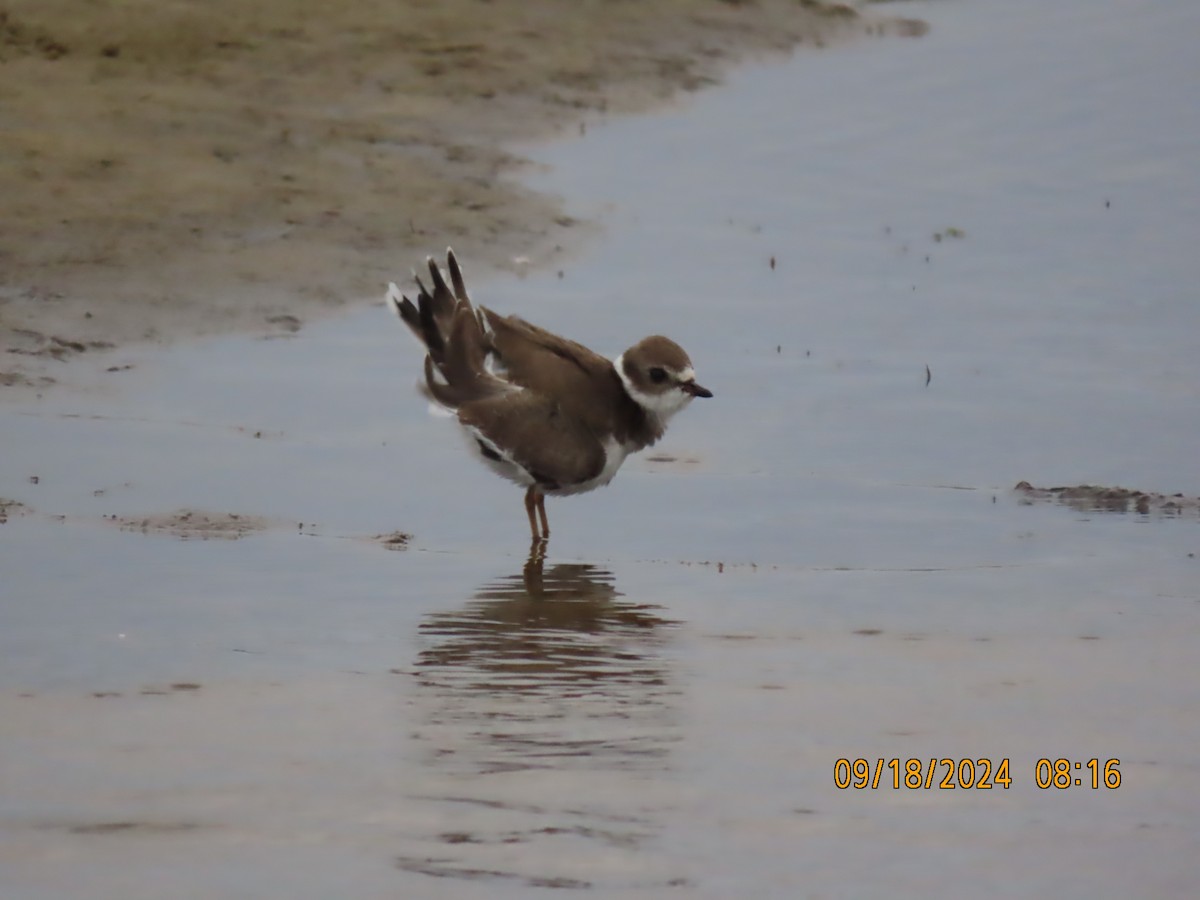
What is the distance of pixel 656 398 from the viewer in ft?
28.8

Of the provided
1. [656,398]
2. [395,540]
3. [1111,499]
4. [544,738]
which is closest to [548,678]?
[544,738]

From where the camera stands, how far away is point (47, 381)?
9.38 m

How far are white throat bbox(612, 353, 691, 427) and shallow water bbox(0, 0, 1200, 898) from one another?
370mm

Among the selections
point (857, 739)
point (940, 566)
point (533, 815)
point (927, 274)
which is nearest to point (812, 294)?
point (927, 274)

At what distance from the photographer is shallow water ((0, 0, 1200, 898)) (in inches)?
178

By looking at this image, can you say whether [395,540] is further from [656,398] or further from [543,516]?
[656,398]

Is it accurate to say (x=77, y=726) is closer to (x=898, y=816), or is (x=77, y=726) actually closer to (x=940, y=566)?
(x=898, y=816)

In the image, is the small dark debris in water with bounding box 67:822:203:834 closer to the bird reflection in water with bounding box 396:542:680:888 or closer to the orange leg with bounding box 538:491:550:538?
the bird reflection in water with bounding box 396:542:680:888

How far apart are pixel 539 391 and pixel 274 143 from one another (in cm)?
475

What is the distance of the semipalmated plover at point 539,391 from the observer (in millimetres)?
8461

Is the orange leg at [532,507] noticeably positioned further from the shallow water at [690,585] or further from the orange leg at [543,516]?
the shallow water at [690,585]

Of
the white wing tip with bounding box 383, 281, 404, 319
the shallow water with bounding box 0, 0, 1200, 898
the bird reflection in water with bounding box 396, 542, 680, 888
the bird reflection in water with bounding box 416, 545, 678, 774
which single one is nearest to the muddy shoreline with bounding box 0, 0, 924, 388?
the shallow water with bounding box 0, 0, 1200, 898

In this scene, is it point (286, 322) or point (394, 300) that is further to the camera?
point (286, 322)

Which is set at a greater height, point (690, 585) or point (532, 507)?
point (532, 507)
